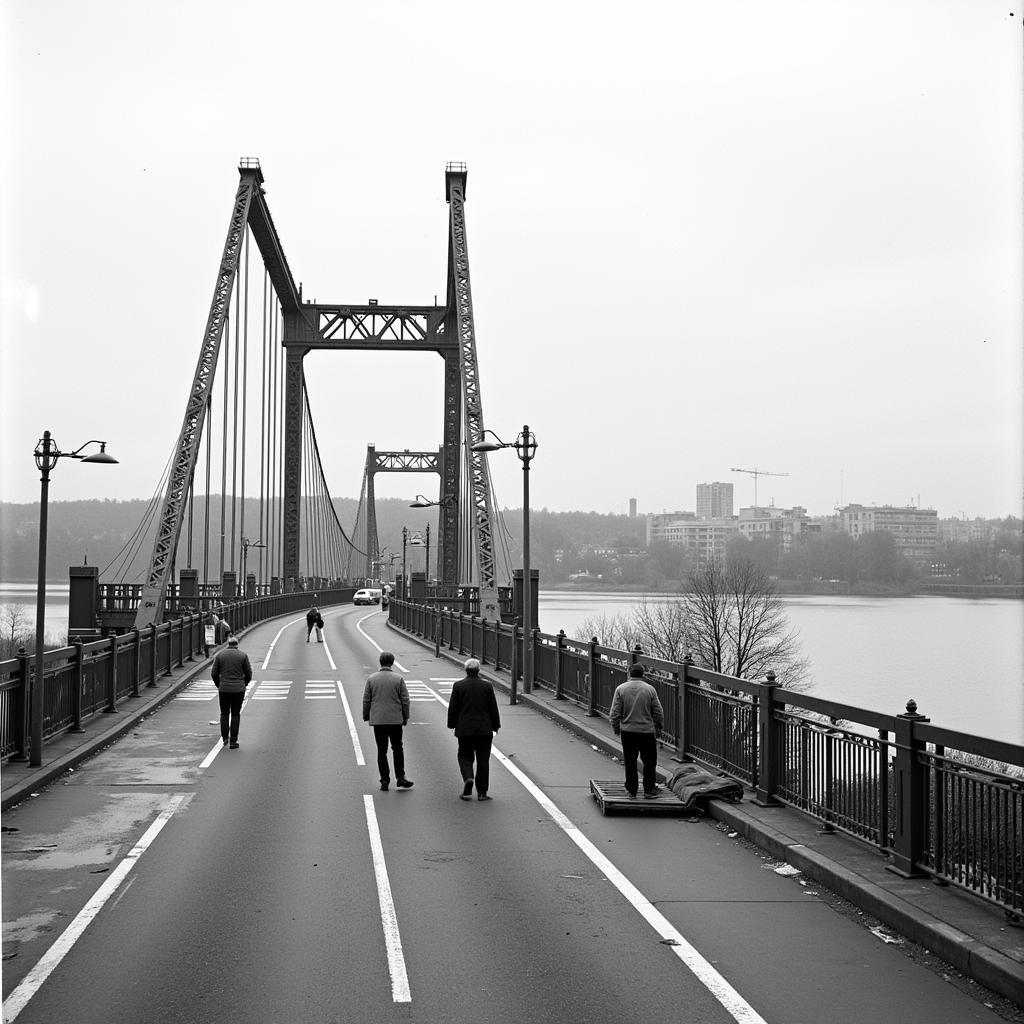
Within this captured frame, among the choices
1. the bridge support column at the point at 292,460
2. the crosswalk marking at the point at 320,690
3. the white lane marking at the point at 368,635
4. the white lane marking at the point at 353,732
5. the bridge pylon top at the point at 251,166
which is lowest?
the white lane marking at the point at 368,635

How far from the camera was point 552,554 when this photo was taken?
126938 mm

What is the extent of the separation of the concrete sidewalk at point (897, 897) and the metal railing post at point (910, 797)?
15cm

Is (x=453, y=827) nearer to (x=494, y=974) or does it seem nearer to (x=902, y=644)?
(x=494, y=974)

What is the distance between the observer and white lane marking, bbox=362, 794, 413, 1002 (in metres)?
6.52

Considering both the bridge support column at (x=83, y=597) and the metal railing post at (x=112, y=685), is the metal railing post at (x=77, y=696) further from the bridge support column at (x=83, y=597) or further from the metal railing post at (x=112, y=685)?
the bridge support column at (x=83, y=597)

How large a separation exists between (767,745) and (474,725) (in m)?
3.27

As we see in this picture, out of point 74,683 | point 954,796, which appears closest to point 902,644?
point 74,683

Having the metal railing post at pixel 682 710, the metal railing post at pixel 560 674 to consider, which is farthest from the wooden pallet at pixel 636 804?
the metal railing post at pixel 560 674

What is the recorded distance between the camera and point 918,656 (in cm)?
6631

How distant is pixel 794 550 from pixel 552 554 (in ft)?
83.4

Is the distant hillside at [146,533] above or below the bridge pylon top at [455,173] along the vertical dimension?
below

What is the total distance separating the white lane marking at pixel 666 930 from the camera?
629cm

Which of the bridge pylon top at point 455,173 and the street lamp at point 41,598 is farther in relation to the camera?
the bridge pylon top at point 455,173

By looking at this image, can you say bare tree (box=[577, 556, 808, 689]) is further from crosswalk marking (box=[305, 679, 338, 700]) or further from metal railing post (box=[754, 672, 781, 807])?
metal railing post (box=[754, 672, 781, 807])
